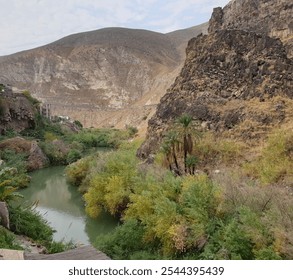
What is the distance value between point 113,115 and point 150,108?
14051 millimetres

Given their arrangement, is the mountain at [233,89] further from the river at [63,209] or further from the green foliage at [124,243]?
the green foliage at [124,243]

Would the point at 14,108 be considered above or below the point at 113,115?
above

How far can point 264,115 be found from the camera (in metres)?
29.6

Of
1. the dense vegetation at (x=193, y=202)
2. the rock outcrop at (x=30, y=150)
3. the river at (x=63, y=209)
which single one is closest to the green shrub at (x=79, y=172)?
the river at (x=63, y=209)

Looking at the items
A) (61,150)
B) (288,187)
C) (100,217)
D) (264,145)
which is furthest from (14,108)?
(288,187)

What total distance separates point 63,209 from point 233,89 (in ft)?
52.2

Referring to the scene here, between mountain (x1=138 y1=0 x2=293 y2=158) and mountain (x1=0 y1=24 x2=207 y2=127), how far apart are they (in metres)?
63.1

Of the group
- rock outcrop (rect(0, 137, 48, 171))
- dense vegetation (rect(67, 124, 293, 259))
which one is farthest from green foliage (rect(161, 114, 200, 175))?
rock outcrop (rect(0, 137, 48, 171))

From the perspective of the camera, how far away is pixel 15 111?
181ft

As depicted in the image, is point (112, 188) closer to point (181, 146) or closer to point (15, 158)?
point (181, 146)

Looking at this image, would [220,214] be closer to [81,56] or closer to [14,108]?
[14,108]

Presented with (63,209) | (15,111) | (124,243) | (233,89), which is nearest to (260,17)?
(233,89)

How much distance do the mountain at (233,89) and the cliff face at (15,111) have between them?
2442 centimetres

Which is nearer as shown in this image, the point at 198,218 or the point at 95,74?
the point at 198,218
